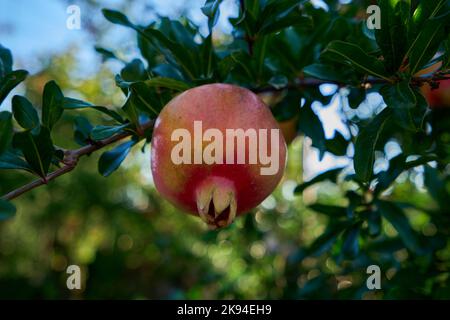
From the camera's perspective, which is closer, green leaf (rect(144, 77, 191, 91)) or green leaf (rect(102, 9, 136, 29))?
green leaf (rect(144, 77, 191, 91))

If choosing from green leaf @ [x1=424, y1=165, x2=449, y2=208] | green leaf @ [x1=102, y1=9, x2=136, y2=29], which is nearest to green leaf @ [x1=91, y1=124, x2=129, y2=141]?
green leaf @ [x1=102, y1=9, x2=136, y2=29]

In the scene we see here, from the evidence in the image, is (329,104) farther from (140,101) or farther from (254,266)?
(254,266)

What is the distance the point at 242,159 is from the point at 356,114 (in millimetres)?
688

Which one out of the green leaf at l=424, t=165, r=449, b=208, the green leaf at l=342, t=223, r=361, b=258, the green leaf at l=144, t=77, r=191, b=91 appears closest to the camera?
the green leaf at l=144, t=77, r=191, b=91

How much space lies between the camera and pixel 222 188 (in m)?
0.78

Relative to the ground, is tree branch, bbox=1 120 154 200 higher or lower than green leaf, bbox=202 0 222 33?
lower

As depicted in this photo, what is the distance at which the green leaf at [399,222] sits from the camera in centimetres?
131

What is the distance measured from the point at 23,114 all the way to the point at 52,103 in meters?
0.08

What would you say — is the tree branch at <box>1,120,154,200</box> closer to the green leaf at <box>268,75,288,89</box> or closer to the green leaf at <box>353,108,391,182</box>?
the green leaf at <box>268,75,288,89</box>

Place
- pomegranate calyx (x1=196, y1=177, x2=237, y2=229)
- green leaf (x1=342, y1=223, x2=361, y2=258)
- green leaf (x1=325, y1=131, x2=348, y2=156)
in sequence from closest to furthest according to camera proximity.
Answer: pomegranate calyx (x1=196, y1=177, x2=237, y2=229) → green leaf (x1=325, y1=131, x2=348, y2=156) → green leaf (x1=342, y1=223, x2=361, y2=258)

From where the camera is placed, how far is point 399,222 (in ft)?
4.34

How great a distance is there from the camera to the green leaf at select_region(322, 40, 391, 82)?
2.95 feet

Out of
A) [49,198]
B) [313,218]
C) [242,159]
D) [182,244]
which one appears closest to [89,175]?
[49,198]

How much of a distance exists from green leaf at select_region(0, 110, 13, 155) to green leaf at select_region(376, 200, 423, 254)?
88 centimetres
